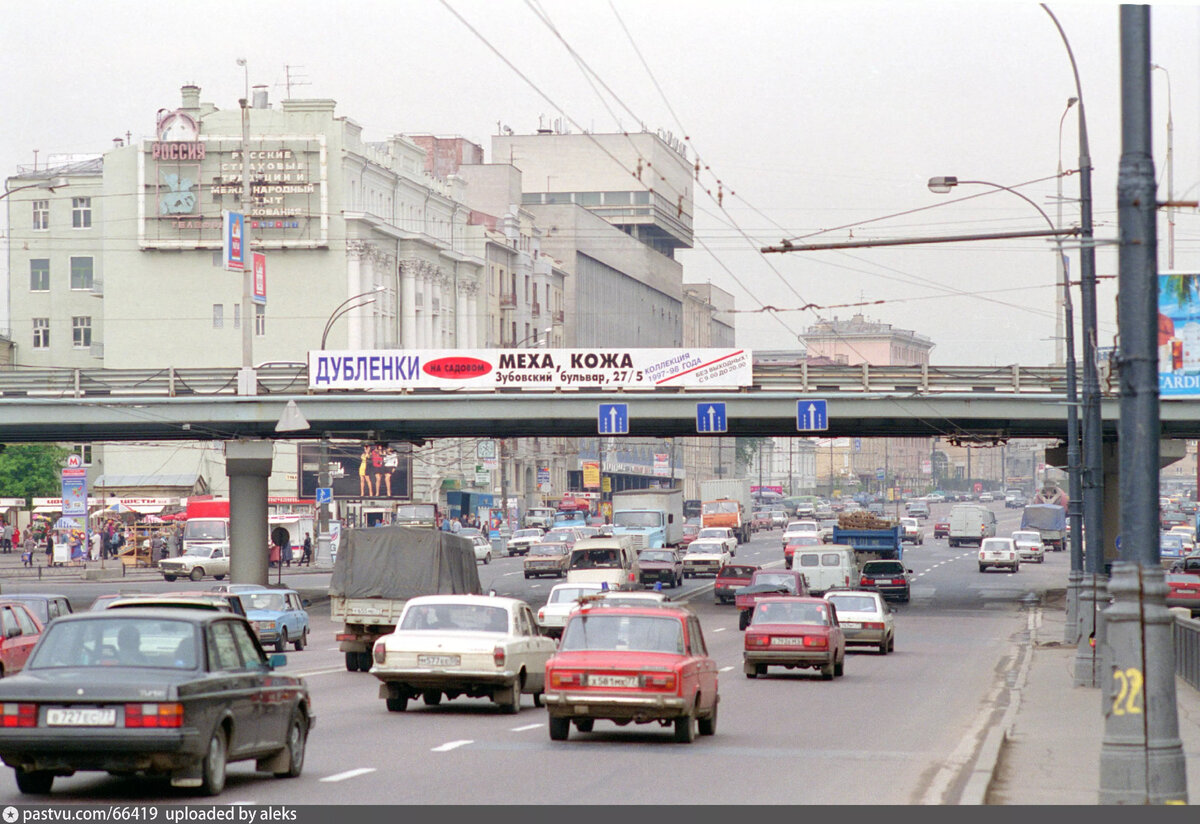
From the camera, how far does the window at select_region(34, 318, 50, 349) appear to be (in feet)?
341

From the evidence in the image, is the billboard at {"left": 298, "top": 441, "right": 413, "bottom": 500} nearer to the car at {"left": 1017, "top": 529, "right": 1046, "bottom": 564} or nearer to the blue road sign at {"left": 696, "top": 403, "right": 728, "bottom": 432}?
the car at {"left": 1017, "top": 529, "right": 1046, "bottom": 564}

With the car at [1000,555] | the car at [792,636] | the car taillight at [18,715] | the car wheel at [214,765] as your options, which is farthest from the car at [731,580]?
the car taillight at [18,715]

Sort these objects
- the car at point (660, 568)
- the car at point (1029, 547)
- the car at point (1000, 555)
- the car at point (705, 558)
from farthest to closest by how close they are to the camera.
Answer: the car at point (1029, 547) < the car at point (1000, 555) < the car at point (705, 558) < the car at point (660, 568)

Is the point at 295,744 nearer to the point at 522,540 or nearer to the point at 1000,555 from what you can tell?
the point at 1000,555

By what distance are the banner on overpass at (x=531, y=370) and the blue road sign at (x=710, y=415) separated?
0.70 meters

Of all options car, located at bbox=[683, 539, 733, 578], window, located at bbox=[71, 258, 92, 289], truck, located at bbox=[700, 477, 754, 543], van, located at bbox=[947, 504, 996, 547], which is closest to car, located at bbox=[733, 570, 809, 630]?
car, located at bbox=[683, 539, 733, 578]

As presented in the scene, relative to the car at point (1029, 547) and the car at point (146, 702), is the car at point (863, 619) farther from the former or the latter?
the car at point (1029, 547)

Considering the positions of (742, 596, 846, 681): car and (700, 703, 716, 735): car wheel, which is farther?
(742, 596, 846, 681): car

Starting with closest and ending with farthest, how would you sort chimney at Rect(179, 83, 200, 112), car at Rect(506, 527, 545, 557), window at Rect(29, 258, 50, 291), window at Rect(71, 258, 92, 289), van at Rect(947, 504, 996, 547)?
car at Rect(506, 527, 545, 557)
chimney at Rect(179, 83, 200, 112)
window at Rect(71, 258, 92, 289)
window at Rect(29, 258, 50, 291)
van at Rect(947, 504, 996, 547)

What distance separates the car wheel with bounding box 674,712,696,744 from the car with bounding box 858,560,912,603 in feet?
134

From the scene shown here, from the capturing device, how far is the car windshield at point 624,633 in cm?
1806

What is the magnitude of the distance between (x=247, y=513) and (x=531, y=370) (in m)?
10.7

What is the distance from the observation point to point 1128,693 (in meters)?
10.3

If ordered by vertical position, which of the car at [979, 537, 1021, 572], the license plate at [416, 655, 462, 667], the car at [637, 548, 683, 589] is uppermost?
the license plate at [416, 655, 462, 667]
